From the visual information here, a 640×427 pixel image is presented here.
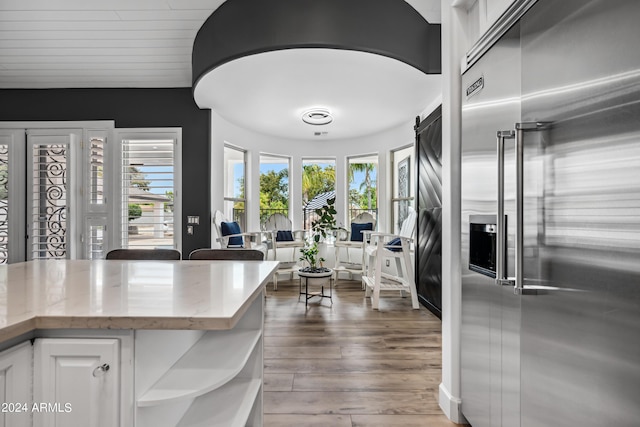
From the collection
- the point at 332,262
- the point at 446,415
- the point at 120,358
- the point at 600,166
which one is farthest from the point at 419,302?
the point at 120,358

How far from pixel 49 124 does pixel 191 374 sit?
4728 millimetres

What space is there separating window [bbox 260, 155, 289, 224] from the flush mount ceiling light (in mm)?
1391

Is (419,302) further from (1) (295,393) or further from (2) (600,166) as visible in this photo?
(2) (600,166)

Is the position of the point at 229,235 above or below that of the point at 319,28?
below

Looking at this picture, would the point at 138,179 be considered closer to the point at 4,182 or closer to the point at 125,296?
the point at 4,182

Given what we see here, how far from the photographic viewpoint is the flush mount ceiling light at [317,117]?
416 centimetres

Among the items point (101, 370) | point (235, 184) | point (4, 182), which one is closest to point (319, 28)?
point (101, 370)

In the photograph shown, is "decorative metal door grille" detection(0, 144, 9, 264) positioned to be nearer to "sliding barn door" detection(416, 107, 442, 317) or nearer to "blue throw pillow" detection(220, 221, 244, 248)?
"blue throw pillow" detection(220, 221, 244, 248)

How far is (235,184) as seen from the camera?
17.2ft

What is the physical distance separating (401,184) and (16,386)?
4869 millimetres

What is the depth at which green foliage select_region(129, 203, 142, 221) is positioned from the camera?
4184 millimetres

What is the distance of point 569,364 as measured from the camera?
3.22 feet

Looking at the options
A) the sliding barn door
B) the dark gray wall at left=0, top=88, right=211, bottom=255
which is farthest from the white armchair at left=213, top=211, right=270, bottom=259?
the sliding barn door

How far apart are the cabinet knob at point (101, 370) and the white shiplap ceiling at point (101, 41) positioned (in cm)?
308
